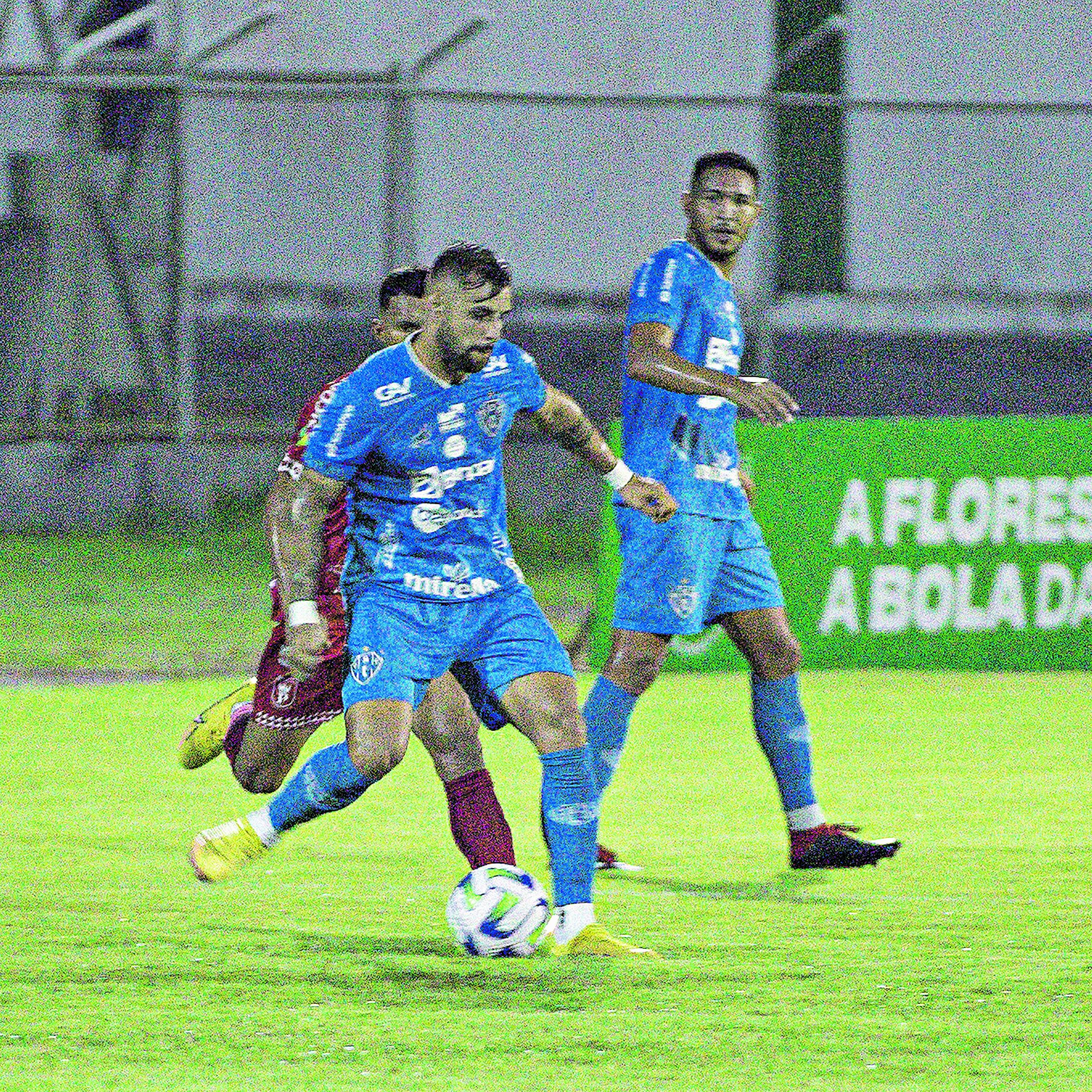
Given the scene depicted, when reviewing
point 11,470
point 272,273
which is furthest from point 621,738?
point 272,273

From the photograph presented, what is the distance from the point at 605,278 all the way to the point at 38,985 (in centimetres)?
1490

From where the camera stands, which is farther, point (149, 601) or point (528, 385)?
point (149, 601)

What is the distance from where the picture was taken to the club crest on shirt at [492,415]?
5359mm

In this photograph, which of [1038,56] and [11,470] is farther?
[1038,56]

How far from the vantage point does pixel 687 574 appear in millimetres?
6504

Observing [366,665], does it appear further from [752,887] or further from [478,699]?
[752,887]

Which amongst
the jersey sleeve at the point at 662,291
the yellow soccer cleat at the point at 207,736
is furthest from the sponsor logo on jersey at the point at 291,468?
the yellow soccer cleat at the point at 207,736

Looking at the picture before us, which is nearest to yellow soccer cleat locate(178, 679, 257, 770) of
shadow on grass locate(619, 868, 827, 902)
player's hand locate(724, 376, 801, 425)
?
shadow on grass locate(619, 868, 827, 902)

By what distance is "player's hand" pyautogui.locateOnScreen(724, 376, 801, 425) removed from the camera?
6070 millimetres

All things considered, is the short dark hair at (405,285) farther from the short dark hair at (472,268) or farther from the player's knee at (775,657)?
the player's knee at (775,657)

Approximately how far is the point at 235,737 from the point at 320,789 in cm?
166

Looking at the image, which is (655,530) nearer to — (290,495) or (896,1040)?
(290,495)

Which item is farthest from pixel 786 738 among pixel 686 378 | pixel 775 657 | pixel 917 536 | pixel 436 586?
pixel 917 536

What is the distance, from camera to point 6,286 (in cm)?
1798
